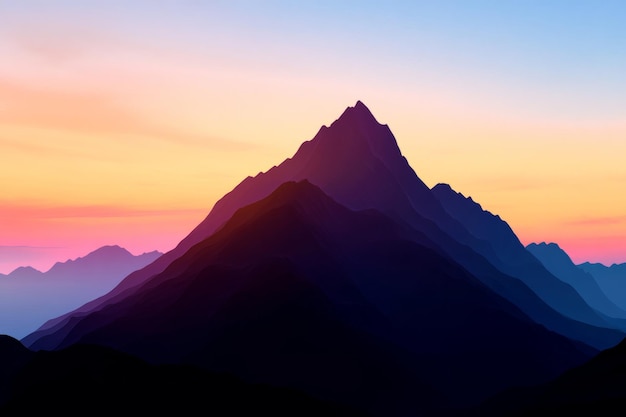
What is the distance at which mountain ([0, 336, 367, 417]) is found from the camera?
376ft

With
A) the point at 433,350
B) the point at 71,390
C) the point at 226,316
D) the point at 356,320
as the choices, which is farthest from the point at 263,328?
the point at 71,390

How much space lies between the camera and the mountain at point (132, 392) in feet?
376

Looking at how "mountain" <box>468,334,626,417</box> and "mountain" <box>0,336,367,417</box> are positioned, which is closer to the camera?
"mountain" <box>468,334,626,417</box>

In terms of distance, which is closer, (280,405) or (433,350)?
(280,405)

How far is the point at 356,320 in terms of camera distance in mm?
195500

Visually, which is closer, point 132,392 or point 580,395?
point 580,395

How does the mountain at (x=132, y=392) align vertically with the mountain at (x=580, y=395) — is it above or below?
above

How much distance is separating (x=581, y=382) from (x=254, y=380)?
264 feet

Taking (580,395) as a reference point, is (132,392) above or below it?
above

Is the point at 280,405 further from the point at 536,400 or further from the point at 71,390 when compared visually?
the point at 536,400

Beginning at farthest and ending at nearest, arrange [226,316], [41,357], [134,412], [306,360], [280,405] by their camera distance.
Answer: [226,316]
[306,360]
[41,357]
[280,405]
[134,412]

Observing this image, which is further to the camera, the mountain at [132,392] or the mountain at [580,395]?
the mountain at [132,392]

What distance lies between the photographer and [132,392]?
117 meters

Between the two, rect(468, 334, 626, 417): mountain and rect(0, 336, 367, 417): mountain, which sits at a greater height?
rect(0, 336, 367, 417): mountain
